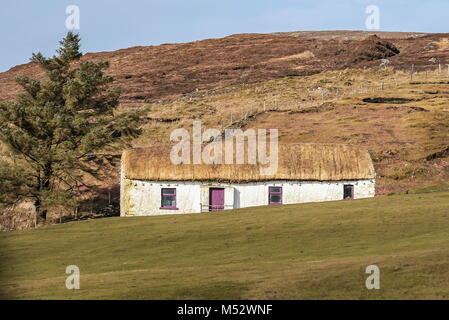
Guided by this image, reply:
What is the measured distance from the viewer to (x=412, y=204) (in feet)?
115

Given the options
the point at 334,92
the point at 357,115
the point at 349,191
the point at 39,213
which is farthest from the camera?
the point at 334,92

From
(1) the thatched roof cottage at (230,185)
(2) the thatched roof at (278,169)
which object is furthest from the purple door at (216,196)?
(2) the thatched roof at (278,169)

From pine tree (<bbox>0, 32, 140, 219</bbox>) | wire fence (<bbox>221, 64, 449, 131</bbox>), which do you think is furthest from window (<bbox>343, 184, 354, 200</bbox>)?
wire fence (<bbox>221, 64, 449, 131</bbox>)

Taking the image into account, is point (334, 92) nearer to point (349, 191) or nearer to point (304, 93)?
point (304, 93)

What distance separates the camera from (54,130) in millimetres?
46844

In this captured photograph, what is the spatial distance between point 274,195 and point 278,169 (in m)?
1.60

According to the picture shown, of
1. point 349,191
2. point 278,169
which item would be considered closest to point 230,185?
point 278,169

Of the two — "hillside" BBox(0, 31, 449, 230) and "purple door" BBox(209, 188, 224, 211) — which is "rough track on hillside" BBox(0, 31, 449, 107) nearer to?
"hillside" BBox(0, 31, 449, 230)

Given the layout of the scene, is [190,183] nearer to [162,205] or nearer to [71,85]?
[162,205]

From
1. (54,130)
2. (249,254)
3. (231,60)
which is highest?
(231,60)

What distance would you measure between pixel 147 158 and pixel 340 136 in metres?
23.2

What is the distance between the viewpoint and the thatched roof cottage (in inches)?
1716

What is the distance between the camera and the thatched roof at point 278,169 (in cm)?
4359

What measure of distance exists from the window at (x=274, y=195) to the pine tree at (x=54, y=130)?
11799mm
